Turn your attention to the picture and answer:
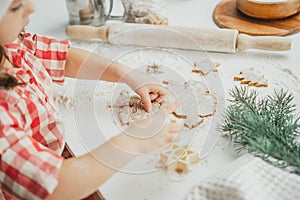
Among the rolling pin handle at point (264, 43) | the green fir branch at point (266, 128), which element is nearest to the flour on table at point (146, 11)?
the rolling pin handle at point (264, 43)

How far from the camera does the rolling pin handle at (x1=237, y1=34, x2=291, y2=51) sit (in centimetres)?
84

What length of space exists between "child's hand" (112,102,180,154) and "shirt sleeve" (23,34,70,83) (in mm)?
161

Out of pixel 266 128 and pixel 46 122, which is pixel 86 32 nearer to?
pixel 46 122

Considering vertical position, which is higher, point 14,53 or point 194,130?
point 14,53

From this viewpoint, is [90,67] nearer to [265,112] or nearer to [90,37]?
[90,37]

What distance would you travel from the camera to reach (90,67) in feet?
2.57

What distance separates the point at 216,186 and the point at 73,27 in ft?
1.59

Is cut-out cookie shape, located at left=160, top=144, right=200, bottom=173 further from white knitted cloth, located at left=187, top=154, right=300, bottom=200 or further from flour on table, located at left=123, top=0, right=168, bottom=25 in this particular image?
flour on table, located at left=123, top=0, right=168, bottom=25

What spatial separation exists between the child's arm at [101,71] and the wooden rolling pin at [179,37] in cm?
11

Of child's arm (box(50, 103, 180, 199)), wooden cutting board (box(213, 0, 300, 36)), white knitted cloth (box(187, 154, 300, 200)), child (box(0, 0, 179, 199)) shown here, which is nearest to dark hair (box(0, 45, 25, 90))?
child (box(0, 0, 179, 199))

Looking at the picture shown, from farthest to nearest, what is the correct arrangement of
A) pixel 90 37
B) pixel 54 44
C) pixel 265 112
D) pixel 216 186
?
1. pixel 90 37
2. pixel 54 44
3. pixel 265 112
4. pixel 216 186

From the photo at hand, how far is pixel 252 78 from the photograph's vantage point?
794 mm

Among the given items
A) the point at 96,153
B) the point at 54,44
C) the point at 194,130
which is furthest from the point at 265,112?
the point at 54,44

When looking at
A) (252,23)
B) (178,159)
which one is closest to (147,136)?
→ (178,159)
